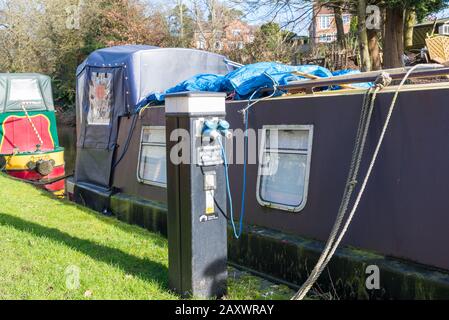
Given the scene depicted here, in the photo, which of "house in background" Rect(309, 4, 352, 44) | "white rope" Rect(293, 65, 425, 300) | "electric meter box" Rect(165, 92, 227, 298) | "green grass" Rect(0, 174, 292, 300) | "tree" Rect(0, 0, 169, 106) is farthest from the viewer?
"tree" Rect(0, 0, 169, 106)

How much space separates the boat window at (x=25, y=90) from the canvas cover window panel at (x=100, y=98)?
23.5 ft

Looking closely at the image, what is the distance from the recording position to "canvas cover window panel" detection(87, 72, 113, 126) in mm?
8586

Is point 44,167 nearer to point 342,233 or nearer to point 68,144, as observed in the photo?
point 68,144

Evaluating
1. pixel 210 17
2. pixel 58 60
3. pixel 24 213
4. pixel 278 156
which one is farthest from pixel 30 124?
pixel 58 60

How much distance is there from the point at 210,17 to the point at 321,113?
24.5 meters

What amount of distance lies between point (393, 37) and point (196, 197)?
1147 cm

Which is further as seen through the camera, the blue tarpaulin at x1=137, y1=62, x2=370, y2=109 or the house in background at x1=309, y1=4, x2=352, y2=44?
the house in background at x1=309, y1=4, x2=352, y2=44

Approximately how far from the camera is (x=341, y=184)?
484 centimetres

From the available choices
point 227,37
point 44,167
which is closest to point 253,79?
point 44,167

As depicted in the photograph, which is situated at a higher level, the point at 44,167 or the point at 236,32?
the point at 236,32

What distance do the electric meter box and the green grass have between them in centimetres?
27

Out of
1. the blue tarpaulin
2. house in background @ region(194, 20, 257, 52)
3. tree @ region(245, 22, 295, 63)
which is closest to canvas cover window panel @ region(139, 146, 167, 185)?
the blue tarpaulin
